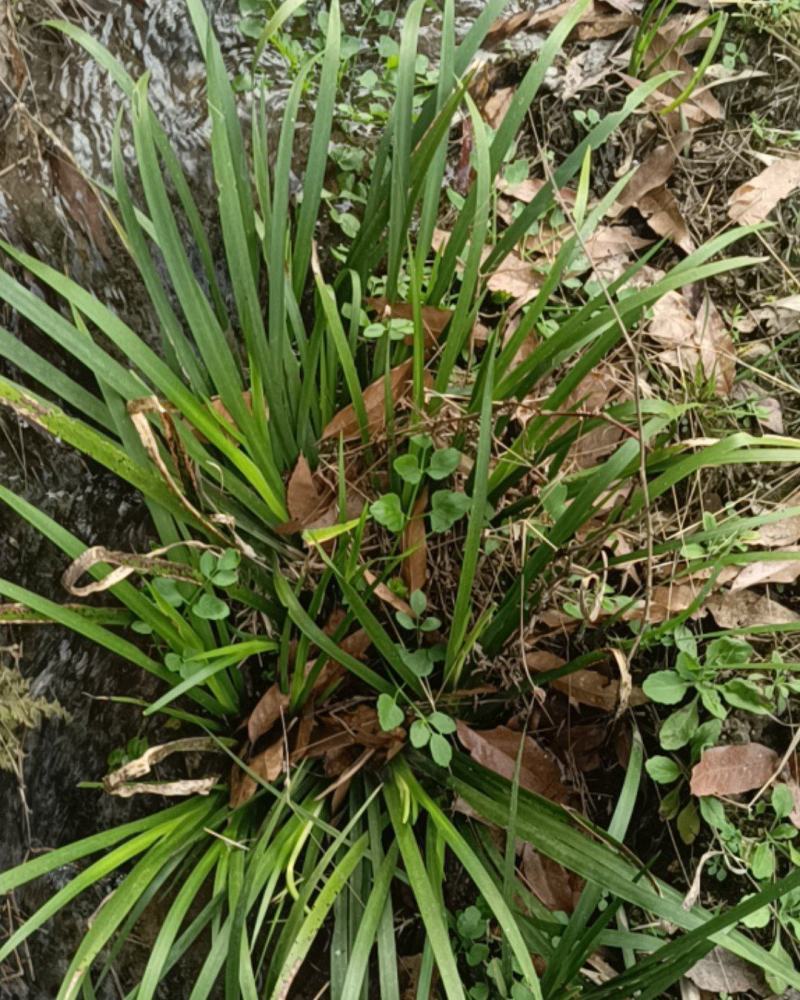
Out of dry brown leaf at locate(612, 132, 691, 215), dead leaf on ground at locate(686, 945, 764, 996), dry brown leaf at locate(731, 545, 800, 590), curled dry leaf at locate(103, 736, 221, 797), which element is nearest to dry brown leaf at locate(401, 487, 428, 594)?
curled dry leaf at locate(103, 736, 221, 797)

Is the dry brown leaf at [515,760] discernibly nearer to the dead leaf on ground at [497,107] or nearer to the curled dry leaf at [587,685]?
the curled dry leaf at [587,685]

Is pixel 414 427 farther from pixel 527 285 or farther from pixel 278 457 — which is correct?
pixel 527 285

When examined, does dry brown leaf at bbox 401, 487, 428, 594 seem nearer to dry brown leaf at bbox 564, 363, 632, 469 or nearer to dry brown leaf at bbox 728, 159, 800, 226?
dry brown leaf at bbox 564, 363, 632, 469

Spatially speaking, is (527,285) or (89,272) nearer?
(89,272)

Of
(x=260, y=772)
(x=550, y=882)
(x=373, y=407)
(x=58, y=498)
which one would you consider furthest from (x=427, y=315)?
(x=550, y=882)

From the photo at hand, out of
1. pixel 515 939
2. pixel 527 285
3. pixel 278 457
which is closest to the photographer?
pixel 515 939

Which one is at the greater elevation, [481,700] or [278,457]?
[278,457]

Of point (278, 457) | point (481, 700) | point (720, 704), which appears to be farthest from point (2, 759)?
point (720, 704)
